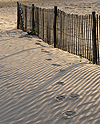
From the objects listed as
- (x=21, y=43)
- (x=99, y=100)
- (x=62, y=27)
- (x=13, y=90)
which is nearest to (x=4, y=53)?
(x=21, y=43)

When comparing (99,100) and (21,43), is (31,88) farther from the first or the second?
(21,43)

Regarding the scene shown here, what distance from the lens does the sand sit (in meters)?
3.52

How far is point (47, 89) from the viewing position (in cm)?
438

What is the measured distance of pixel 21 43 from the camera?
331 inches

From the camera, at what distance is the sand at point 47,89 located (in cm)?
352

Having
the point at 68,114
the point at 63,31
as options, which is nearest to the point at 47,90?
the point at 68,114

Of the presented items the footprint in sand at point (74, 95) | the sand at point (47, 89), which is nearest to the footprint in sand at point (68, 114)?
the sand at point (47, 89)

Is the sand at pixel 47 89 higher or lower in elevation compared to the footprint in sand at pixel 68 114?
higher

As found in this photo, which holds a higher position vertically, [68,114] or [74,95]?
[74,95]

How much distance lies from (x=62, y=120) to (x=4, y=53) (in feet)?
13.5

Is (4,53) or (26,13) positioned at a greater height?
(26,13)

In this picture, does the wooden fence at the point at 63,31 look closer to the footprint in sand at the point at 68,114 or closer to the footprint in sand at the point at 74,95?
the footprint in sand at the point at 74,95

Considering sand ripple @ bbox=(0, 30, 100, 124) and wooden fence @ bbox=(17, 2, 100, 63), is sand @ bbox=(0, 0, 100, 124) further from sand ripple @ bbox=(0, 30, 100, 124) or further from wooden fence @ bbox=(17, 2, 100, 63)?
wooden fence @ bbox=(17, 2, 100, 63)

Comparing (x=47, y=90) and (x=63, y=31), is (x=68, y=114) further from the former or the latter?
(x=63, y=31)
